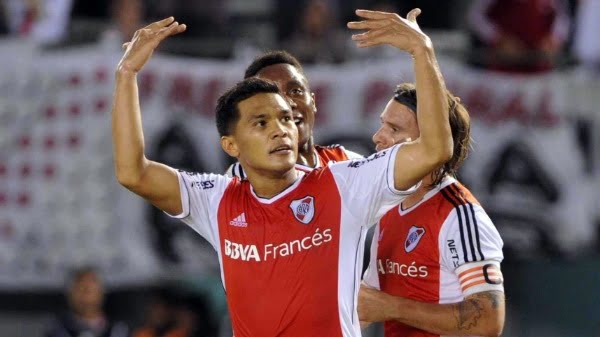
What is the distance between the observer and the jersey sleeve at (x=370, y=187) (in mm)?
4949

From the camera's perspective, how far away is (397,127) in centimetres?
566

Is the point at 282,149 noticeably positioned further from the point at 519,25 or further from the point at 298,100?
the point at 519,25

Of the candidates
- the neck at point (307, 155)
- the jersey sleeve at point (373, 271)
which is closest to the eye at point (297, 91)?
the neck at point (307, 155)

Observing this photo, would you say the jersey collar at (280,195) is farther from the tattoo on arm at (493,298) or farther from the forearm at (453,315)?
the tattoo on arm at (493,298)

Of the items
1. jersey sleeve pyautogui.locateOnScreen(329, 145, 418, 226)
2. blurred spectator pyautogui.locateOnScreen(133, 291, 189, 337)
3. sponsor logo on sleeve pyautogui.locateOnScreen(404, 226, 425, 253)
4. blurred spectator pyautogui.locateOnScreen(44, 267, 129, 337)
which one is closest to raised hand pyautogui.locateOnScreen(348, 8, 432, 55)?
jersey sleeve pyautogui.locateOnScreen(329, 145, 418, 226)

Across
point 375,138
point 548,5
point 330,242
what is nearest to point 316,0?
point 548,5

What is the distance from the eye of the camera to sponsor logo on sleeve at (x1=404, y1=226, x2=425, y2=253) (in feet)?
18.1

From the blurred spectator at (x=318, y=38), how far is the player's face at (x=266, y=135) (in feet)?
17.6

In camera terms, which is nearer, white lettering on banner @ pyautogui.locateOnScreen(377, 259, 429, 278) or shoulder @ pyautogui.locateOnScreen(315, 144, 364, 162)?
white lettering on banner @ pyautogui.locateOnScreen(377, 259, 429, 278)

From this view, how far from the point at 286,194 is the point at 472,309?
2.95 ft

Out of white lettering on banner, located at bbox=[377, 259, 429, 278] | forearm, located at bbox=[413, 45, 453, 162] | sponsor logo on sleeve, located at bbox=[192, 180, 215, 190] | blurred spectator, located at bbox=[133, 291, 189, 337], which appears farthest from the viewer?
blurred spectator, located at bbox=[133, 291, 189, 337]

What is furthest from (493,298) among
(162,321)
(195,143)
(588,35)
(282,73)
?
(162,321)

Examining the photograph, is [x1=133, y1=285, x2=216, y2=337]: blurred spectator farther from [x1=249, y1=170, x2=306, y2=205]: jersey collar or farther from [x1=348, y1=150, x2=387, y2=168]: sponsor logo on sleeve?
[x1=348, y1=150, x2=387, y2=168]: sponsor logo on sleeve

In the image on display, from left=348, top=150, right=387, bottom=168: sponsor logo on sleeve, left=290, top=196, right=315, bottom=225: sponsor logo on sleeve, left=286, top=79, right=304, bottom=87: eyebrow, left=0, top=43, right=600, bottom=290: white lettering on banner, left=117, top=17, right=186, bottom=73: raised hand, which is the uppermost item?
left=117, top=17, right=186, bottom=73: raised hand
